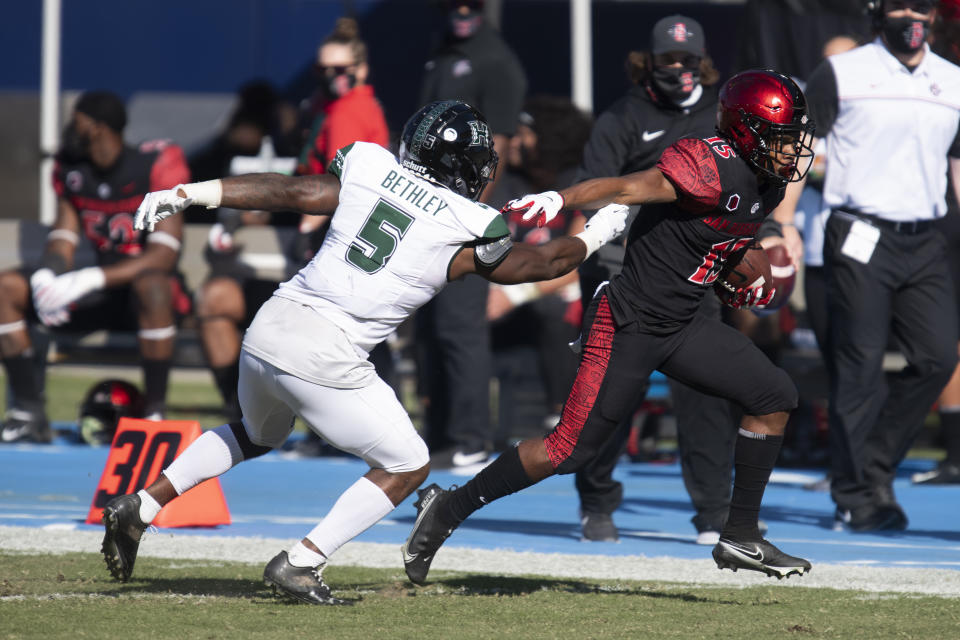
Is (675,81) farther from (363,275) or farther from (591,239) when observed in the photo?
(363,275)

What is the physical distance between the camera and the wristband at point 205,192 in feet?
16.5

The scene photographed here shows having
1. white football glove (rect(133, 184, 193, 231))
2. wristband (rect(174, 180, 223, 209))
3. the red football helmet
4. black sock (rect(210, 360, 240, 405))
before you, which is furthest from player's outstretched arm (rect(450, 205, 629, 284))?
black sock (rect(210, 360, 240, 405))

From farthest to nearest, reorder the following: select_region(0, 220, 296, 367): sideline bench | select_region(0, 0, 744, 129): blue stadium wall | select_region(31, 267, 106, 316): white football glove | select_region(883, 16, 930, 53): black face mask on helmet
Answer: select_region(0, 0, 744, 129): blue stadium wall, select_region(0, 220, 296, 367): sideline bench, select_region(31, 267, 106, 316): white football glove, select_region(883, 16, 930, 53): black face mask on helmet

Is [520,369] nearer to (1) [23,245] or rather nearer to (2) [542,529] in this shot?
(2) [542,529]

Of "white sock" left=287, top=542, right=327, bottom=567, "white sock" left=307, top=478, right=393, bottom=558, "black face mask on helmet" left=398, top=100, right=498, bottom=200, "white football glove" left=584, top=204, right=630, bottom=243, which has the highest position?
"black face mask on helmet" left=398, top=100, right=498, bottom=200

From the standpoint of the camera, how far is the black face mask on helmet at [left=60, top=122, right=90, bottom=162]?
10.0 meters

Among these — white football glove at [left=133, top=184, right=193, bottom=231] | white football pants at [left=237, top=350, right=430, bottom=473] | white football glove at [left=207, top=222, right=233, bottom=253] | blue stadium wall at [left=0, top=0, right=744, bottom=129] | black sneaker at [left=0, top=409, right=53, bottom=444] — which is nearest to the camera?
white football glove at [left=133, top=184, right=193, bottom=231]

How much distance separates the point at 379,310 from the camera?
16.7ft

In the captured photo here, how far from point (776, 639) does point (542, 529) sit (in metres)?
2.74

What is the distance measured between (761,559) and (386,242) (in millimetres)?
1680

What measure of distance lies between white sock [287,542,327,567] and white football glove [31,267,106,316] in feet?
17.0

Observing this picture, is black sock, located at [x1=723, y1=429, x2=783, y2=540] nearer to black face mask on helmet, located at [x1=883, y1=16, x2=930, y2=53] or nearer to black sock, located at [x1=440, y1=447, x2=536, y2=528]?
black sock, located at [x1=440, y1=447, x2=536, y2=528]

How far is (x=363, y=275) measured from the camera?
5.05m

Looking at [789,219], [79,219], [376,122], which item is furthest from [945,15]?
[79,219]
